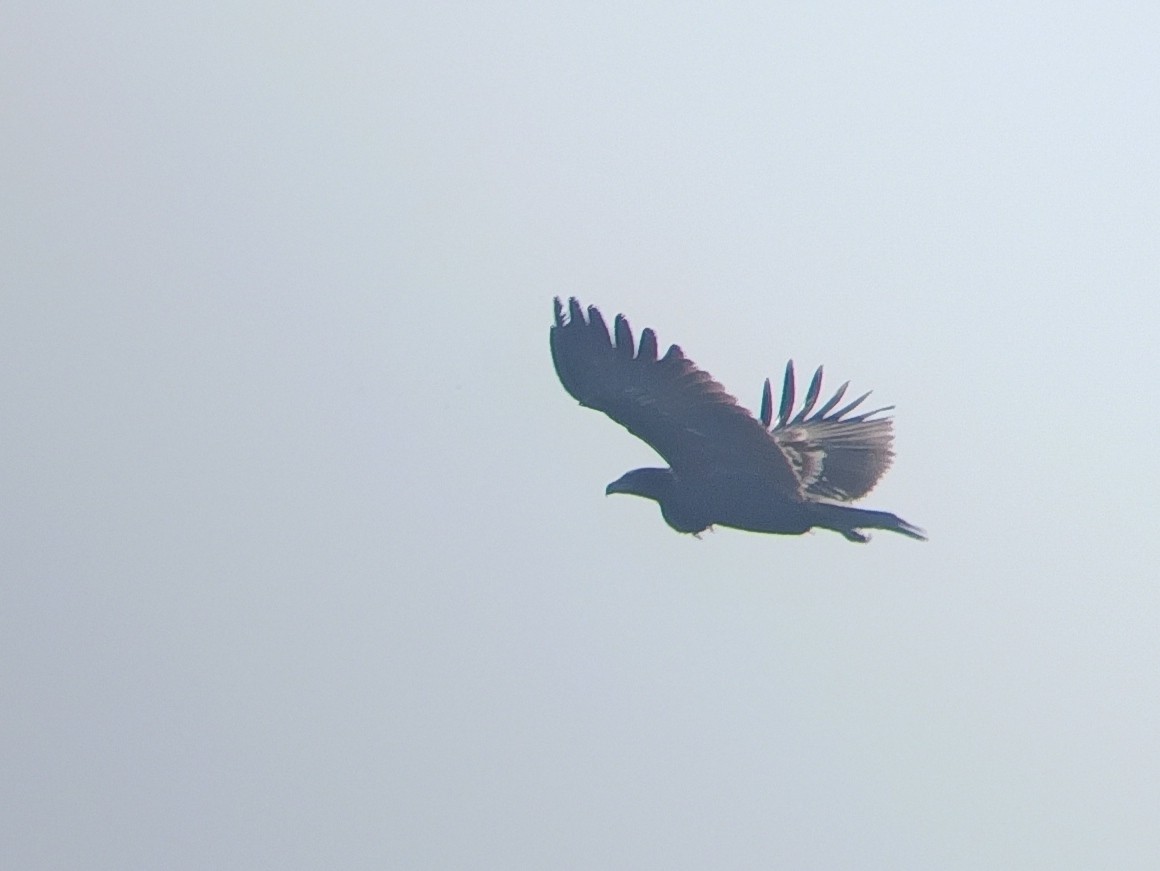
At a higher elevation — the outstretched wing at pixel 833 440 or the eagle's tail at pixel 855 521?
the outstretched wing at pixel 833 440

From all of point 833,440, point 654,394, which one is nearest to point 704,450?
point 654,394

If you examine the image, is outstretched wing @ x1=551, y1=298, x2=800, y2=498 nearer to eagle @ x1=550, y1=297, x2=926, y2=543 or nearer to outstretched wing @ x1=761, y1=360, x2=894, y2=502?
eagle @ x1=550, y1=297, x2=926, y2=543

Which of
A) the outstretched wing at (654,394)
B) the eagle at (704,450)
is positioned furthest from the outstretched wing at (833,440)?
the outstretched wing at (654,394)

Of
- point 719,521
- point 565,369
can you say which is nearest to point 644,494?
point 719,521

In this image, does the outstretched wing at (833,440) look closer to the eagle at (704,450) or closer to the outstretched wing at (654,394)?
the eagle at (704,450)

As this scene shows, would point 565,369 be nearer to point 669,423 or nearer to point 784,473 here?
point 669,423

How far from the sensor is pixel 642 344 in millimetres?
13297

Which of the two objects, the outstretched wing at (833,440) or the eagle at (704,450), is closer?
the eagle at (704,450)

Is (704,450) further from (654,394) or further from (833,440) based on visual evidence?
(833,440)

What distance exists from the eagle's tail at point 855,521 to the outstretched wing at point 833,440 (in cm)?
123

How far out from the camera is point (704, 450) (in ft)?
46.3

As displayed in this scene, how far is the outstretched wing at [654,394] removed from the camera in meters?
13.3

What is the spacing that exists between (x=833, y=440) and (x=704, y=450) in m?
2.42

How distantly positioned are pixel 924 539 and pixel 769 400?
9.89 feet
